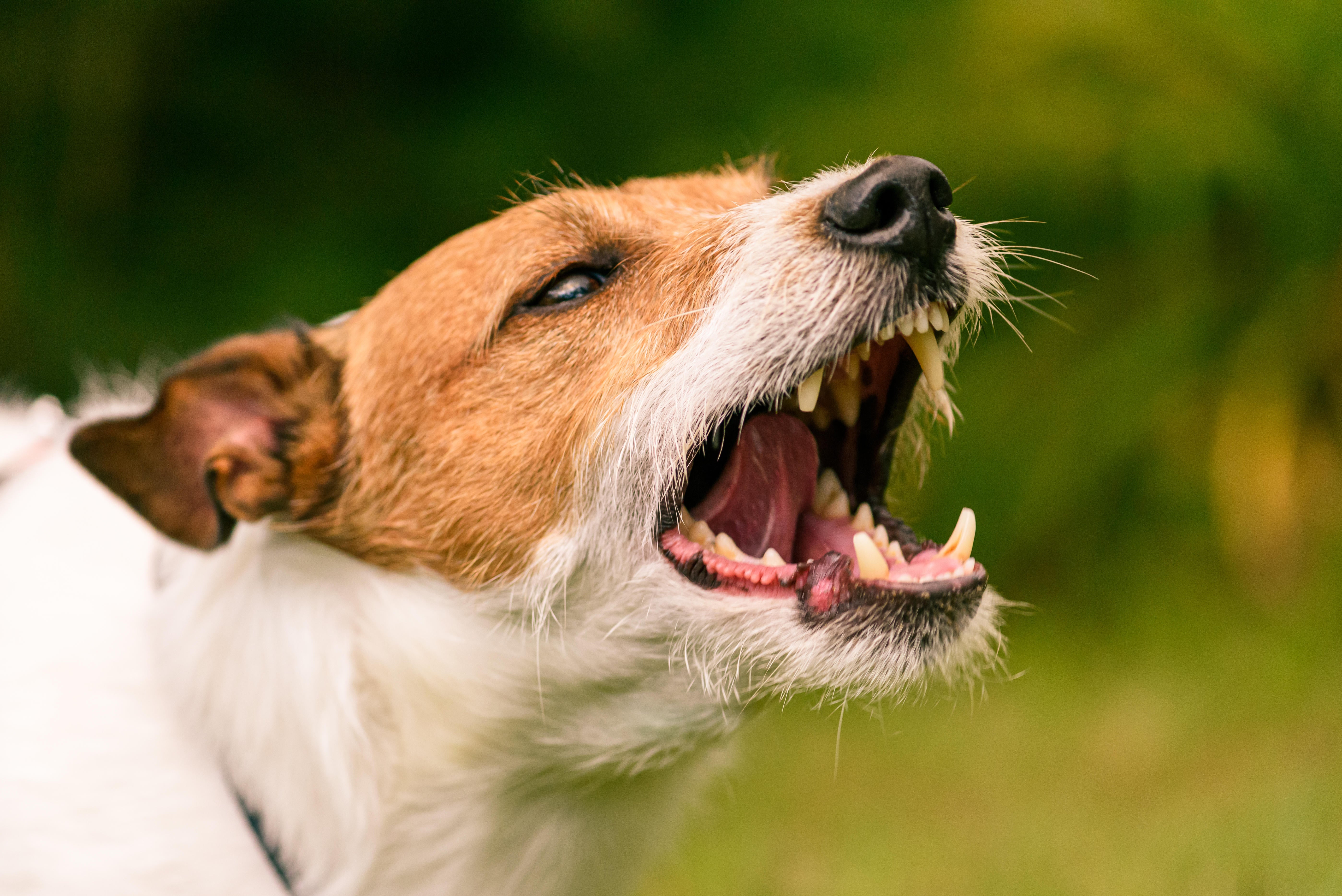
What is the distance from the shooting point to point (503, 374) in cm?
222

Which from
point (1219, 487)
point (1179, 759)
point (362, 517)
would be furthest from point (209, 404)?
point (1219, 487)

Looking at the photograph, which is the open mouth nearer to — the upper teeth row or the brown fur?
A: the upper teeth row

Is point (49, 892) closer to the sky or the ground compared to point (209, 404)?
closer to the ground

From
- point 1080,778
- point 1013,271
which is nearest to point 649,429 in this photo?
point 1080,778

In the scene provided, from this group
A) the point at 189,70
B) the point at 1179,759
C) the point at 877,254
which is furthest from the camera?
the point at 189,70

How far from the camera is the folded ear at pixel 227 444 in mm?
2268

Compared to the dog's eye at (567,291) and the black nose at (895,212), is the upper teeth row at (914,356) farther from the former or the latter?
the dog's eye at (567,291)

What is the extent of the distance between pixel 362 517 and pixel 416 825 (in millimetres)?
579

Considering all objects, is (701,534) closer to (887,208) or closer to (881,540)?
(881,540)

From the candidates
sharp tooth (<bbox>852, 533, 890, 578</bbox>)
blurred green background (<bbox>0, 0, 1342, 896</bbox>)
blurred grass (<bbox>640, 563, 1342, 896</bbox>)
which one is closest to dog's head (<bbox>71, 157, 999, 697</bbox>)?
sharp tooth (<bbox>852, 533, 890, 578</bbox>)

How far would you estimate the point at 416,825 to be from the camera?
2203mm

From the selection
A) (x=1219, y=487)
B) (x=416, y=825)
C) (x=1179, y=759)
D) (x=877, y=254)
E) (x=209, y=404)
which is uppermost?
(x=877, y=254)

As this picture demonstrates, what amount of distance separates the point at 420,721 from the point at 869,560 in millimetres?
884

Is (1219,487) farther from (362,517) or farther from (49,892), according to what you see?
(49,892)
